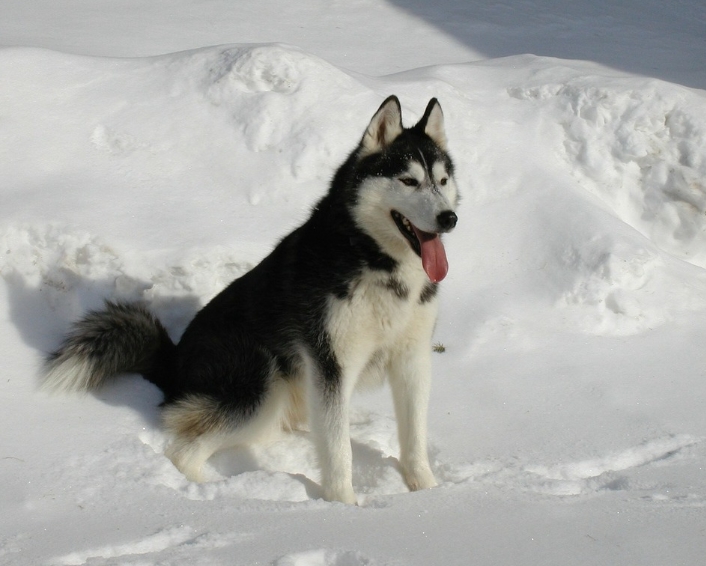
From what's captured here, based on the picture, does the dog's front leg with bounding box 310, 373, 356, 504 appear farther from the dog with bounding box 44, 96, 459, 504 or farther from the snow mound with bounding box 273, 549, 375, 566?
the snow mound with bounding box 273, 549, 375, 566

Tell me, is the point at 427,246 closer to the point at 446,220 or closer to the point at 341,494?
the point at 446,220

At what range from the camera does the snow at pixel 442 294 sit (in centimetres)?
293

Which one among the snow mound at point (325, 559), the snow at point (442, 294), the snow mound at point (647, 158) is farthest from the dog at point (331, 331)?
the snow mound at point (647, 158)

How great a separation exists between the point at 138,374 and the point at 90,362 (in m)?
0.38

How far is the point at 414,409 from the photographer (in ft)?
12.8

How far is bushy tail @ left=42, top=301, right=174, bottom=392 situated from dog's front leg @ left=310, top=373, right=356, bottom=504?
114 centimetres

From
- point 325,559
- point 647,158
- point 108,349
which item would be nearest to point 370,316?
point 325,559

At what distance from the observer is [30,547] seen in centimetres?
274

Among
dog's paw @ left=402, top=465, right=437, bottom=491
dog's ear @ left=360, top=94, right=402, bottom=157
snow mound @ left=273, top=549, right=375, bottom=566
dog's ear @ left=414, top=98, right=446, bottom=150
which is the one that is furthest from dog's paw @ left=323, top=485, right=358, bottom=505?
dog's ear @ left=414, top=98, right=446, bottom=150

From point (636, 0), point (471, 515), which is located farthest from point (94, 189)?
point (636, 0)

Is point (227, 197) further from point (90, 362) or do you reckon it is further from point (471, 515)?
point (471, 515)

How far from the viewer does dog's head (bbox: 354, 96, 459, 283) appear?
11.7 feet

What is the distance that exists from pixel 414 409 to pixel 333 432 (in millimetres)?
464

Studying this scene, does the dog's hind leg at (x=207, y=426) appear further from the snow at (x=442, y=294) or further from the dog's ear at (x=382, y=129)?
the dog's ear at (x=382, y=129)
